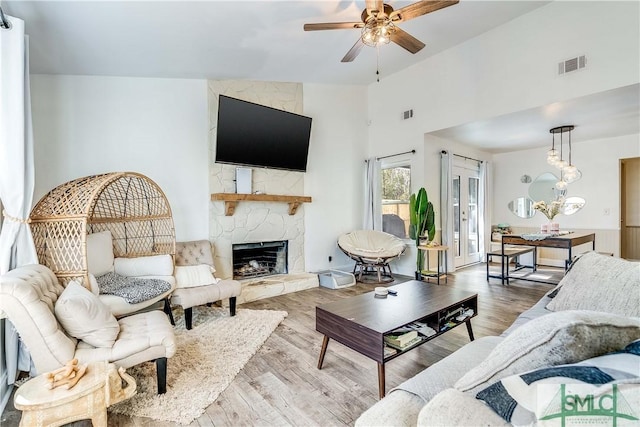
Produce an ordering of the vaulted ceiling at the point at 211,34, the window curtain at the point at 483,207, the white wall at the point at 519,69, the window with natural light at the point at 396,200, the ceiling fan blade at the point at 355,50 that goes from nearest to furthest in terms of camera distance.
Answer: the vaulted ceiling at the point at 211,34
the ceiling fan blade at the point at 355,50
the white wall at the point at 519,69
the window with natural light at the point at 396,200
the window curtain at the point at 483,207

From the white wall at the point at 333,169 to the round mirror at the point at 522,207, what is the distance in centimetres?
366

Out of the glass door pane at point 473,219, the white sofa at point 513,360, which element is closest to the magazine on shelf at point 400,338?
the white sofa at point 513,360

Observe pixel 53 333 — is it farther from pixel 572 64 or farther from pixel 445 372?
pixel 572 64

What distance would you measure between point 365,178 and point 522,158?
12.2ft

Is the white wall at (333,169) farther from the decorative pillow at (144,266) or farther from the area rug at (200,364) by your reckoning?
the decorative pillow at (144,266)

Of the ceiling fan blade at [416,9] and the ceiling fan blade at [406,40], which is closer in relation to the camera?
the ceiling fan blade at [416,9]

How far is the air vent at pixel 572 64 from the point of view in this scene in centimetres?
337

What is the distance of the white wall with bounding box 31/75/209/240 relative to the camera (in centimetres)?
345

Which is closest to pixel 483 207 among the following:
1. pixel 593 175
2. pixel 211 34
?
pixel 593 175

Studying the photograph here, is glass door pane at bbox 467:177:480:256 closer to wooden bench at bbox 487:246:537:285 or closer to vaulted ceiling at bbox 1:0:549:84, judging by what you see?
wooden bench at bbox 487:246:537:285

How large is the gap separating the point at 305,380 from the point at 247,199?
111 inches

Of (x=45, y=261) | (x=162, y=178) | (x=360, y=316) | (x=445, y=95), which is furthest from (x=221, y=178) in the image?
(x=445, y=95)

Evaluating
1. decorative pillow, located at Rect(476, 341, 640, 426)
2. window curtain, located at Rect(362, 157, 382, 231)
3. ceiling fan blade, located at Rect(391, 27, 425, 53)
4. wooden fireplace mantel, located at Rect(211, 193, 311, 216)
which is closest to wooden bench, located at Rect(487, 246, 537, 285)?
window curtain, located at Rect(362, 157, 382, 231)

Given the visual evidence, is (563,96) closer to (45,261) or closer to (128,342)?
(128,342)
